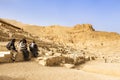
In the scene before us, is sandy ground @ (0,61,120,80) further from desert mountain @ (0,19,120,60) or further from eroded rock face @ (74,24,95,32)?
eroded rock face @ (74,24,95,32)

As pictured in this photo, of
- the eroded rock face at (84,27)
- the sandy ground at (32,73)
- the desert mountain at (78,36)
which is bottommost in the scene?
the sandy ground at (32,73)

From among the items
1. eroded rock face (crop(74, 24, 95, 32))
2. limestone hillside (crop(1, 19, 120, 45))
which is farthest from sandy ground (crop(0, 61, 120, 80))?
eroded rock face (crop(74, 24, 95, 32))

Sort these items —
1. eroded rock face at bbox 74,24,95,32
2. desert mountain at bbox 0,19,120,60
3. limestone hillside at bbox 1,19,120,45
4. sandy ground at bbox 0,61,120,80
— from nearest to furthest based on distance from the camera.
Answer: sandy ground at bbox 0,61,120,80
desert mountain at bbox 0,19,120,60
limestone hillside at bbox 1,19,120,45
eroded rock face at bbox 74,24,95,32

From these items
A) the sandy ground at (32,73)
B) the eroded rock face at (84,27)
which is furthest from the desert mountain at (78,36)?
the sandy ground at (32,73)

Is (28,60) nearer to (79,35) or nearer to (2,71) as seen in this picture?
(2,71)

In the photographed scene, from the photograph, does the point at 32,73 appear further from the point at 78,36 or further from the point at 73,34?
the point at 73,34

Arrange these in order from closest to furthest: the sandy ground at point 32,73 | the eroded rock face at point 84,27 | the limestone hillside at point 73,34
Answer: the sandy ground at point 32,73 < the limestone hillside at point 73,34 < the eroded rock face at point 84,27

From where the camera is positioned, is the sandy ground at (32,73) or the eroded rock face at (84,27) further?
the eroded rock face at (84,27)

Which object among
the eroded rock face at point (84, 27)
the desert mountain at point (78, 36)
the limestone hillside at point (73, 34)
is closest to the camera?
the desert mountain at point (78, 36)

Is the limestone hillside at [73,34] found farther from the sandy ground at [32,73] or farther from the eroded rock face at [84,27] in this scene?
the sandy ground at [32,73]

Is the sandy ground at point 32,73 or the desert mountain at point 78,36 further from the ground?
the desert mountain at point 78,36

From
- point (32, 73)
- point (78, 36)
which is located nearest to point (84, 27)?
point (78, 36)

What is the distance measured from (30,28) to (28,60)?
38.1 m

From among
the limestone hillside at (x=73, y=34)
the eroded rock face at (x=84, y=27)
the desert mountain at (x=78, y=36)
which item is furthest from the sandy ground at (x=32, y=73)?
the eroded rock face at (x=84, y=27)
